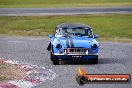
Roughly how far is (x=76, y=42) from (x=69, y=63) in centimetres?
120

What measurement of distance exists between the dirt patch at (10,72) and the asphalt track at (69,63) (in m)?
1.21

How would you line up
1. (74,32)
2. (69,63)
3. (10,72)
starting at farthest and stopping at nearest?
(74,32) < (69,63) < (10,72)

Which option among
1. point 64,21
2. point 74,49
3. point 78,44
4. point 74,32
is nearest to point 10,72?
point 74,49

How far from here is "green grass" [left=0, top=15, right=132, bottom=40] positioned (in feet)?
124

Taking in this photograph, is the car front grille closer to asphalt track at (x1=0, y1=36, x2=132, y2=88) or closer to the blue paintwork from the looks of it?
the blue paintwork

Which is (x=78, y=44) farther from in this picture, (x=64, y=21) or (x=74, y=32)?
(x=64, y=21)

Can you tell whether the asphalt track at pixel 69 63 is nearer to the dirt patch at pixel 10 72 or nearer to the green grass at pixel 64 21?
the dirt patch at pixel 10 72

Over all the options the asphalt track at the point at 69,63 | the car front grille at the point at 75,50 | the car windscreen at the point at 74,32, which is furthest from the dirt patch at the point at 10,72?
the car windscreen at the point at 74,32

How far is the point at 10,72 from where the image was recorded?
1725 cm

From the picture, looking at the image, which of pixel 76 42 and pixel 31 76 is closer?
pixel 31 76

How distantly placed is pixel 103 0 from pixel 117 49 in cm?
5473

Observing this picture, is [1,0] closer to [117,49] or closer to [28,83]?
[117,49]

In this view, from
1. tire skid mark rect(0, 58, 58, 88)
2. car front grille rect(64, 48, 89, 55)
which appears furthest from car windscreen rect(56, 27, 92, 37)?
tire skid mark rect(0, 58, 58, 88)

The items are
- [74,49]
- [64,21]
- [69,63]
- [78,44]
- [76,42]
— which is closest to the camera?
[74,49]
